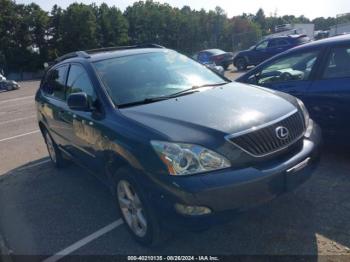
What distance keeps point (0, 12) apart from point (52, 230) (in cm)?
5928

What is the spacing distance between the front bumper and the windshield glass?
1.30 m

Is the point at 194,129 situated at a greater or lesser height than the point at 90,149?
greater

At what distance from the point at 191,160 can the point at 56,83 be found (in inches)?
135

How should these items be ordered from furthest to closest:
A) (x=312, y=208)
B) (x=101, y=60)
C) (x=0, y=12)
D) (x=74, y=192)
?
(x=0, y=12), (x=74, y=192), (x=101, y=60), (x=312, y=208)

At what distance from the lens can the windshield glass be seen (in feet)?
13.1

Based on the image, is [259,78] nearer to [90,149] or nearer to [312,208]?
[312,208]

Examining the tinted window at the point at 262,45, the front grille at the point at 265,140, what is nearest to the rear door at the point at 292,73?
the front grille at the point at 265,140

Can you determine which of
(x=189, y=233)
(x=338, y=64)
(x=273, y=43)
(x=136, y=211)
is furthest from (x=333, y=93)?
(x=273, y=43)

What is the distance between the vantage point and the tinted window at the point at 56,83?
17.3ft

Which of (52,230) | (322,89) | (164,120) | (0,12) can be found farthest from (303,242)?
(0,12)

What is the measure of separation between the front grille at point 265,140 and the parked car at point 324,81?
1488 millimetres

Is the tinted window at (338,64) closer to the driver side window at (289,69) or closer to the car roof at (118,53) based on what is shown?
the driver side window at (289,69)

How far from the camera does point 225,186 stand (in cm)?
285

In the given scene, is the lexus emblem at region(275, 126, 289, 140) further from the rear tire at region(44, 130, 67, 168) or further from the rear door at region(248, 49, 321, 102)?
the rear tire at region(44, 130, 67, 168)
